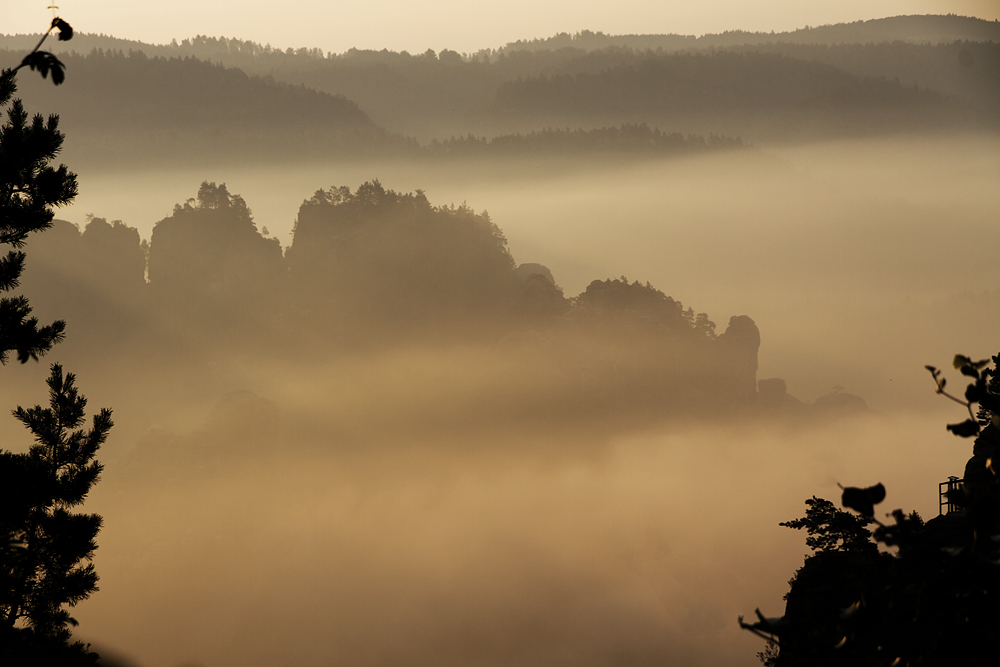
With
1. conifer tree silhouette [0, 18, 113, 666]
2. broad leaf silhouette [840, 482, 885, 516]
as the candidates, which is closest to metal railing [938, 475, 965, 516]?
broad leaf silhouette [840, 482, 885, 516]

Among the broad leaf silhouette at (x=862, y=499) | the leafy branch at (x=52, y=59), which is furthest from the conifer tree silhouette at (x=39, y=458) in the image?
the broad leaf silhouette at (x=862, y=499)

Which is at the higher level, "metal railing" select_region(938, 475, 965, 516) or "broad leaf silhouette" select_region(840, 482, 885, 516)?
"metal railing" select_region(938, 475, 965, 516)

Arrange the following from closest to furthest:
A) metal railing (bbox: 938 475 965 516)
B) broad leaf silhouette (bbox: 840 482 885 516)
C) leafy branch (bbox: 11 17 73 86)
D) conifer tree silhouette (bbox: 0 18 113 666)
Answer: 1. broad leaf silhouette (bbox: 840 482 885 516)
2. metal railing (bbox: 938 475 965 516)
3. leafy branch (bbox: 11 17 73 86)
4. conifer tree silhouette (bbox: 0 18 113 666)

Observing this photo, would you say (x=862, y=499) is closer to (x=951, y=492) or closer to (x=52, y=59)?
(x=951, y=492)

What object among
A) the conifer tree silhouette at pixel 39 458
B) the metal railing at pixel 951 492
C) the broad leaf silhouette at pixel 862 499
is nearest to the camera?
the broad leaf silhouette at pixel 862 499

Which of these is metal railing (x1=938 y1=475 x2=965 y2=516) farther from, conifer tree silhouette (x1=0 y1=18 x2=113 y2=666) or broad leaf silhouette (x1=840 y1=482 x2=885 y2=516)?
conifer tree silhouette (x1=0 y1=18 x2=113 y2=666)

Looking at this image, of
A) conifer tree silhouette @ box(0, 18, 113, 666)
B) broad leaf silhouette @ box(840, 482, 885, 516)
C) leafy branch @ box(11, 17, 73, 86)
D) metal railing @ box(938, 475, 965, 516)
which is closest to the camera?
broad leaf silhouette @ box(840, 482, 885, 516)

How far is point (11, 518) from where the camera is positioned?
74.0ft

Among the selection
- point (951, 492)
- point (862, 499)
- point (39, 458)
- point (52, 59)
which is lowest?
point (862, 499)

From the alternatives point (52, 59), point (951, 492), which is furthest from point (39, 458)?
point (951, 492)

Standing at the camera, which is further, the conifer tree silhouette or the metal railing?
the conifer tree silhouette

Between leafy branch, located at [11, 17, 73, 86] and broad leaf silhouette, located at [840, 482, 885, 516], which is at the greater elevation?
leafy branch, located at [11, 17, 73, 86]

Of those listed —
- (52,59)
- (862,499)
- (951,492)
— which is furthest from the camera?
(951,492)

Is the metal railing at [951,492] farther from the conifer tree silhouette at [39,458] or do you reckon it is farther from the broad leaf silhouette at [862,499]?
the conifer tree silhouette at [39,458]
